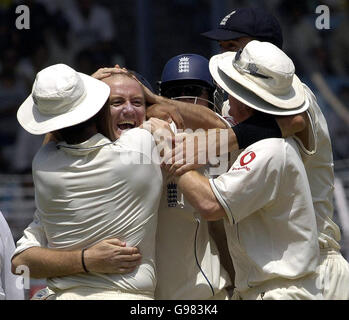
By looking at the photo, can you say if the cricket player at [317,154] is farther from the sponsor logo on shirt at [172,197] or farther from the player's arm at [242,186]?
the sponsor logo on shirt at [172,197]

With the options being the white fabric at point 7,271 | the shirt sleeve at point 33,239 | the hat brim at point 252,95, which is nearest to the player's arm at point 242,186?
the hat brim at point 252,95

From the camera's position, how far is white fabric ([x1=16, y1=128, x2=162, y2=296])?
439cm

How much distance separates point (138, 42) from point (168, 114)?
6.91m

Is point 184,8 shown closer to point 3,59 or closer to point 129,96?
point 3,59

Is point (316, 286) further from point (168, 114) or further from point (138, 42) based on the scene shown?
point (138, 42)

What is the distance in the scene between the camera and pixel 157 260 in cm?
481

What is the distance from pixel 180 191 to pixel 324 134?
32.7 inches

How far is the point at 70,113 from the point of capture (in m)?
4.42

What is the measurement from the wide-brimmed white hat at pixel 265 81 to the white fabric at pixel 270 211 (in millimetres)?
172

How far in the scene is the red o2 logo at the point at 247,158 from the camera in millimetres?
4461

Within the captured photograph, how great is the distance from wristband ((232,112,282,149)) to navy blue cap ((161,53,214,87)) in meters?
0.66

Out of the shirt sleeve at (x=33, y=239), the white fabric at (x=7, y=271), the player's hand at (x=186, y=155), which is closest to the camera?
the player's hand at (x=186, y=155)

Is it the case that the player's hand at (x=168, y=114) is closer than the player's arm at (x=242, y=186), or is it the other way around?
the player's arm at (x=242, y=186)
